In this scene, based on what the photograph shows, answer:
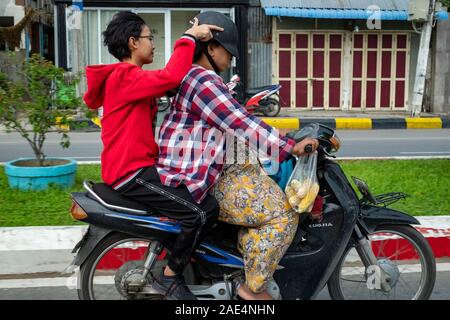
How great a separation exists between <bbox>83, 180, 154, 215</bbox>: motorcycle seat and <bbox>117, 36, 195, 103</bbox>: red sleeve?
1.48ft

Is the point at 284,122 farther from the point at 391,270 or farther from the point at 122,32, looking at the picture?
the point at 122,32

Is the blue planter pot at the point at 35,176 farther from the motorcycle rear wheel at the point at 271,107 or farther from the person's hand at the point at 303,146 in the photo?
the motorcycle rear wheel at the point at 271,107

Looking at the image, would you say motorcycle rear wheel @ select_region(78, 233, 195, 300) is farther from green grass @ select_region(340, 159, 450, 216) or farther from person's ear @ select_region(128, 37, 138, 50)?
green grass @ select_region(340, 159, 450, 216)

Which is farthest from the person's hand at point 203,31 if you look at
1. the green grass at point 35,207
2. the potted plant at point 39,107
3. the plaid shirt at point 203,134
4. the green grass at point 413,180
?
the potted plant at point 39,107

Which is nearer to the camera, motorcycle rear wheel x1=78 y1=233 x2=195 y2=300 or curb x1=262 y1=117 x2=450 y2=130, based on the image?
motorcycle rear wheel x1=78 y1=233 x2=195 y2=300

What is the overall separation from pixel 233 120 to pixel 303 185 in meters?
0.44

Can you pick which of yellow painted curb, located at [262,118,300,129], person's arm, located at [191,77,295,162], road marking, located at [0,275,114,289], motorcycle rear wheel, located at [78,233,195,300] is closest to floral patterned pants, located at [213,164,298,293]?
person's arm, located at [191,77,295,162]

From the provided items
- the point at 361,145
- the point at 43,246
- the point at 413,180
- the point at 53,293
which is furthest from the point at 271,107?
the point at 53,293

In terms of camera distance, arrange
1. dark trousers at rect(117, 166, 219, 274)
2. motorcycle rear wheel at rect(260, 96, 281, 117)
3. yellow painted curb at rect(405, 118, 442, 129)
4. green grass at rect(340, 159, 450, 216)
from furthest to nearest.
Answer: motorcycle rear wheel at rect(260, 96, 281, 117) → yellow painted curb at rect(405, 118, 442, 129) → green grass at rect(340, 159, 450, 216) → dark trousers at rect(117, 166, 219, 274)

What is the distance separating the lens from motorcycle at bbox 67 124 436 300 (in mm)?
3006

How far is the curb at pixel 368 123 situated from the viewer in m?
14.0

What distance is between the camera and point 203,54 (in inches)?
117

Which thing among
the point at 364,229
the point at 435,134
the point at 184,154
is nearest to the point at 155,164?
the point at 184,154

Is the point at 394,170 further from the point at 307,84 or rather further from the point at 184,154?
the point at 307,84
